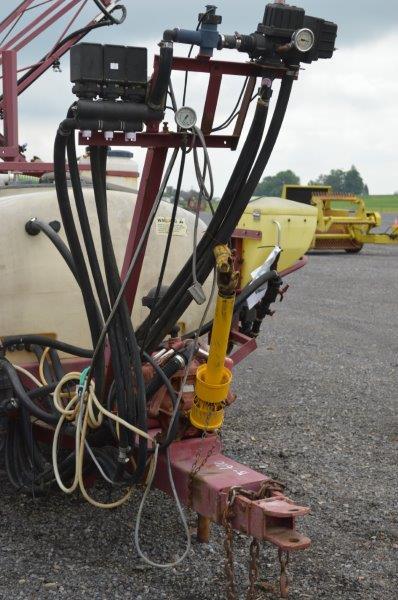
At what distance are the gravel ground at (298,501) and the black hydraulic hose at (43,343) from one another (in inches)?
29.3

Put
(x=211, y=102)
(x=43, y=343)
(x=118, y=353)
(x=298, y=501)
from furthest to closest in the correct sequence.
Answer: (x=298, y=501) < (x=43, y=343) < (x=118, y=353) < (x=211, y=102)

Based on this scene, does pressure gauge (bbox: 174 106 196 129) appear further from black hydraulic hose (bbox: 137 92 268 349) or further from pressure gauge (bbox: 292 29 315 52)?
pressure gauge (bbox: 292 29 315 52)

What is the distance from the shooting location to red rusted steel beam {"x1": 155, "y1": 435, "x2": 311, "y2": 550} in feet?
9.41

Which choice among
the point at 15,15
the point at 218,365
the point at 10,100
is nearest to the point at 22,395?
the point at 218,365

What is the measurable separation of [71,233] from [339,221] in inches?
593

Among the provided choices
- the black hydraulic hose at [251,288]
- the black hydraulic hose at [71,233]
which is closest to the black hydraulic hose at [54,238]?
the black hydraulic hose at [71,233]

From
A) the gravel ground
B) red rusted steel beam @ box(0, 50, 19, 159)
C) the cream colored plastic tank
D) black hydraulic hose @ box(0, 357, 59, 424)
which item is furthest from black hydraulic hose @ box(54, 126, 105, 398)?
red rusted steel beam @ box(0, 50, 19, 159)

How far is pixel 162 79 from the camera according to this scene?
2918mm

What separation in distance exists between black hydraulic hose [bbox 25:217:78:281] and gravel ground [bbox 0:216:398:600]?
1.12 meters

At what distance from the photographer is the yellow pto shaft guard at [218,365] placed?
3018 millimetres

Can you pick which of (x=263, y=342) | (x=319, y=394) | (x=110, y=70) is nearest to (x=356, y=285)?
(x=263, y=342)

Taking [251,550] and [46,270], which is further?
[46,270]

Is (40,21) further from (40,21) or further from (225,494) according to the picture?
(225,494)

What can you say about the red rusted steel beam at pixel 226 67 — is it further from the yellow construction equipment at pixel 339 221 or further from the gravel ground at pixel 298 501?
the yellow construction equipment at pixel 339 221
